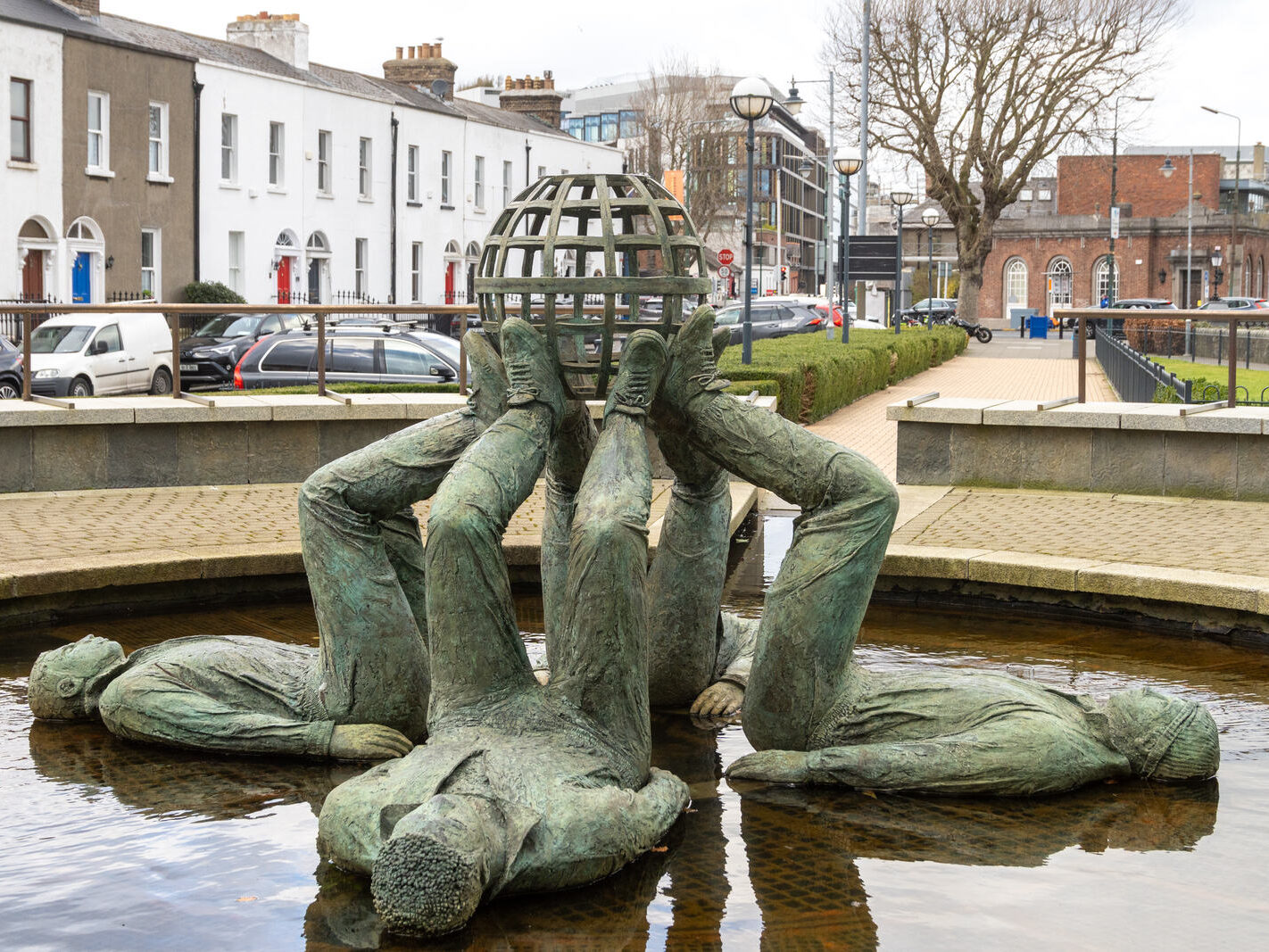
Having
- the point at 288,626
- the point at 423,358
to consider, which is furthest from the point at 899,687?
the point at 423,358

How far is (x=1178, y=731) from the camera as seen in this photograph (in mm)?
4938

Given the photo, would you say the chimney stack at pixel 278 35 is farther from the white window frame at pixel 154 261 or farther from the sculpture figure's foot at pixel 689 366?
the sculpture figure's foot at pixel 689 366

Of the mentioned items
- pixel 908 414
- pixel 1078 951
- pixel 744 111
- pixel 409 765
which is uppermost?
pixel 744 111

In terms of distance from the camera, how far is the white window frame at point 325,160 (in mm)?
42438

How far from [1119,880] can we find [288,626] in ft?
14.3

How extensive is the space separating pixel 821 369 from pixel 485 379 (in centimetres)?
1552

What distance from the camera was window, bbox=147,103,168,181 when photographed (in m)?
36.3

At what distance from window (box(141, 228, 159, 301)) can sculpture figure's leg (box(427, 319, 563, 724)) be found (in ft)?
110

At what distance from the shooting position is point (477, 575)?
174 inches

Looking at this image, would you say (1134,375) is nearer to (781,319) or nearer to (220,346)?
(220,346)

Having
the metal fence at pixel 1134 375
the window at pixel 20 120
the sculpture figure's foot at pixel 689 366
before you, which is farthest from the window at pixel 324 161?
the sculpture figure's foot at pixel 689 366

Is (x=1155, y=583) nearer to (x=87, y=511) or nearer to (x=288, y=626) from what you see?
(x=288, y=626)

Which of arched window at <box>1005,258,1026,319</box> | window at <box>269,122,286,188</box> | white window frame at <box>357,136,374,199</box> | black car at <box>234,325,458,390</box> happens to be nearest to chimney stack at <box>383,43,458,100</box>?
white window frame at <box>357,136,374,199</box>

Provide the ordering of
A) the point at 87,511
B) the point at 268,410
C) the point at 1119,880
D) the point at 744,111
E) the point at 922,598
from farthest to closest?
1. the point at 744,111
2. the point at 268,410
3. the point at 87,511
4. the point at 922,598
5. the point at 1119,880
